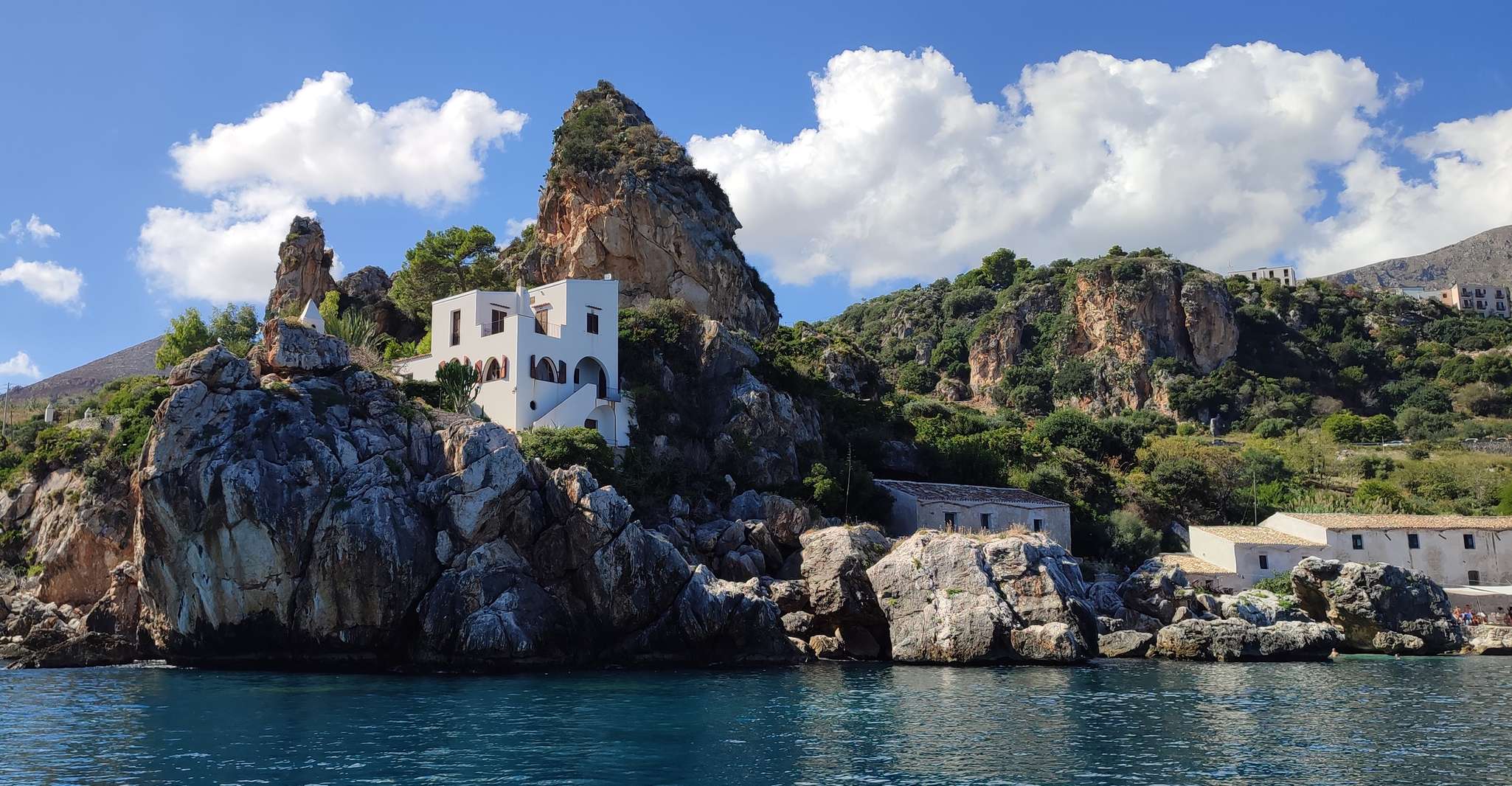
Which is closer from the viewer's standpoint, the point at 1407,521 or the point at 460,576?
the point at 460,576

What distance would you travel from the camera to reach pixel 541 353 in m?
51.2

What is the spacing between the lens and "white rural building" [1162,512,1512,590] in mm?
54031

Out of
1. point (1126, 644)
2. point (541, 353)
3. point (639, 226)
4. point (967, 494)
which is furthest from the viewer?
point (639, 226)

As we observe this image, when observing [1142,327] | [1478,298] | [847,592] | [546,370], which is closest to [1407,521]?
[847,592]

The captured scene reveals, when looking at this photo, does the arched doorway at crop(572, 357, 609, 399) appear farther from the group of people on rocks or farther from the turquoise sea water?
the group of people on rocks

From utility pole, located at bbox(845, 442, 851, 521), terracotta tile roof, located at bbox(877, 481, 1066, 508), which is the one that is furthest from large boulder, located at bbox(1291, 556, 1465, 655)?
utility pole, located at bbox(845, 442, 851, 521)

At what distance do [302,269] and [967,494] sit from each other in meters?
44.0

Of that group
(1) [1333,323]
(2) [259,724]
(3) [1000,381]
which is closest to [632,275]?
(2) [259,724]

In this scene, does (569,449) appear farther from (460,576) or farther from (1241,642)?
(1241,642)

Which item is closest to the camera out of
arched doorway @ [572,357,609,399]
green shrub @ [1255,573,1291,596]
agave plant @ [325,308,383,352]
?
green shrub @ [1255,573,1291,596]

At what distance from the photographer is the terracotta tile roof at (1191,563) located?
53.7 meters

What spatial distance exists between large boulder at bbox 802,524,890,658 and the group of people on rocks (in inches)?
1051

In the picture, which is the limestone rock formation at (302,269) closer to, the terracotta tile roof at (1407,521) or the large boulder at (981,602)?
the large boulder at (981,602)

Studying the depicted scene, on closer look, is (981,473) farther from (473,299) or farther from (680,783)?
(680,783)
